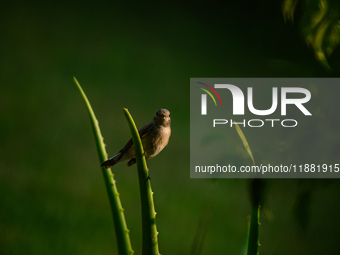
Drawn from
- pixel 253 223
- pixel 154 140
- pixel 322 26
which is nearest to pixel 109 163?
pixel 154 140

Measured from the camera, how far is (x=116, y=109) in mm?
1075

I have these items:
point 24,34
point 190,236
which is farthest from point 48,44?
point 190,236

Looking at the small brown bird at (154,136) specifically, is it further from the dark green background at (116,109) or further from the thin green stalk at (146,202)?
the dark green background at (116,109)

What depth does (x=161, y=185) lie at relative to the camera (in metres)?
1.07

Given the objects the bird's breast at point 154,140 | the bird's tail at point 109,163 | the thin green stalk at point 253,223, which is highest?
the bird's breast at point 154,140

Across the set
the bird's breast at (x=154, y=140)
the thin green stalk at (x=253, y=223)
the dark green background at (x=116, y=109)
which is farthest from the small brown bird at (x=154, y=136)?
the dark green background at (x=116, y=109)

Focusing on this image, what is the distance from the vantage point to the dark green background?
0.96 m

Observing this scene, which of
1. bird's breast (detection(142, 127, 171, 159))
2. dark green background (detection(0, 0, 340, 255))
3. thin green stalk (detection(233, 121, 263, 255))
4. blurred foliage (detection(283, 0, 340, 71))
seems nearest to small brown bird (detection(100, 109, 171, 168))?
bird's breast (detection(142, 127, 171, 159))

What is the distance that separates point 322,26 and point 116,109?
79 cm

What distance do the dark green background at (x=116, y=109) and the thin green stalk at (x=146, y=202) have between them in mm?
508

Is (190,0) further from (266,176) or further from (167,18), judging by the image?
(266,176)

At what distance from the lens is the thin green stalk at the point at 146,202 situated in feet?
1.44

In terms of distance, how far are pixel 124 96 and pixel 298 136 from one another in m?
0.75

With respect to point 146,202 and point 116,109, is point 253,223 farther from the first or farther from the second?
point 116,109
